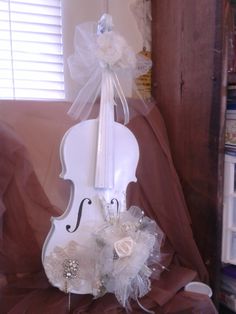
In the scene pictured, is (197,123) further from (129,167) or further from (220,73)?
(129,167)

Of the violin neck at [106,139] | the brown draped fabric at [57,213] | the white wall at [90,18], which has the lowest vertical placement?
the brown draped fabric at [57,213]

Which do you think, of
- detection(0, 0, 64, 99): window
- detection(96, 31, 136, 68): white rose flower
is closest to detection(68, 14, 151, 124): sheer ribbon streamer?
detection(96, 31, 136, 68): white rose flower

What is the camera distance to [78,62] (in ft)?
2.72

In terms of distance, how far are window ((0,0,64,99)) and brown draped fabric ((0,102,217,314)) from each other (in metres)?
0.28

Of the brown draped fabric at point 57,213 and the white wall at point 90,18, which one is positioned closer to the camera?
the brown draped fabric at point 57,213

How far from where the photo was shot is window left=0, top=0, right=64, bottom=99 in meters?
1.07

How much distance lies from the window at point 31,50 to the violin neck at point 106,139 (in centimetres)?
37

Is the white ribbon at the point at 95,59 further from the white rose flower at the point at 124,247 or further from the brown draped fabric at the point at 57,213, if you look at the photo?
the white rose flower at the point at 124,247

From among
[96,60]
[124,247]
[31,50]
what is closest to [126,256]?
[124,247]

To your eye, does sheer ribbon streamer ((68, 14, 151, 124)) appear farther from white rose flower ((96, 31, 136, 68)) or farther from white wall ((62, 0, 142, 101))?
white wall ((62, 0, 142, 101))

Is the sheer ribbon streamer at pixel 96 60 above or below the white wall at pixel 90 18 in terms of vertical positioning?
below

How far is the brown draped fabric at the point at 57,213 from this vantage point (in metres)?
0.76

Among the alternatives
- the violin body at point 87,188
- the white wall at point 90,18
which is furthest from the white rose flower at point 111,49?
the white wall at point 90,18

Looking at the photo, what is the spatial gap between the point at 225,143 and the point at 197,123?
105mm
